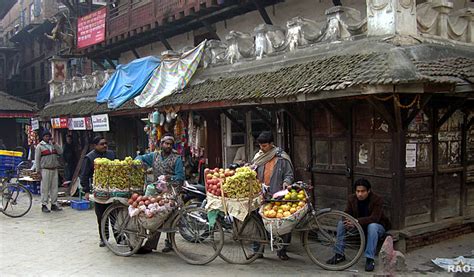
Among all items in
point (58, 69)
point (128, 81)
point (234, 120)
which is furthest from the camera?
point (58, 69)

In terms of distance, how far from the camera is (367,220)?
6.46 meters

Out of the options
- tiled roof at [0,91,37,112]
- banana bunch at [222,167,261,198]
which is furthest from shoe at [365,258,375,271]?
tiled roof at [0,91,37,112]

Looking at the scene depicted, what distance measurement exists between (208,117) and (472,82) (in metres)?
6.19

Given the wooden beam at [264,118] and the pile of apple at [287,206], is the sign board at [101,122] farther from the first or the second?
the pile of apple at [287,206]

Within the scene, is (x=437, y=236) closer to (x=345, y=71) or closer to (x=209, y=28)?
(x=345, y=71)

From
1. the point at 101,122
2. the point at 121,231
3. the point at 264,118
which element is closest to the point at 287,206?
the point at 121,231

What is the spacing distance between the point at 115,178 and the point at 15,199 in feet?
16.9

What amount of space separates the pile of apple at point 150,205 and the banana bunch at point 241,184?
3.23 feet

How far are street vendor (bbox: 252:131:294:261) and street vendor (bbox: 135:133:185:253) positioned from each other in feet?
4.40

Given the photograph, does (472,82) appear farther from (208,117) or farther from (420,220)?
(208,117)

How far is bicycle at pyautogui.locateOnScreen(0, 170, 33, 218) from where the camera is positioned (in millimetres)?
11055

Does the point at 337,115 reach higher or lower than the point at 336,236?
higher

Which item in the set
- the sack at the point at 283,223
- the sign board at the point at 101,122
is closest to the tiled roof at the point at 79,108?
the sign board at the point at 101,122

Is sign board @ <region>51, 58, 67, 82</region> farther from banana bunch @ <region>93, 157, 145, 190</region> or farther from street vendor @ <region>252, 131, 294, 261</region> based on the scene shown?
street vendor @ <region>252, 131, 294, 261</region>
